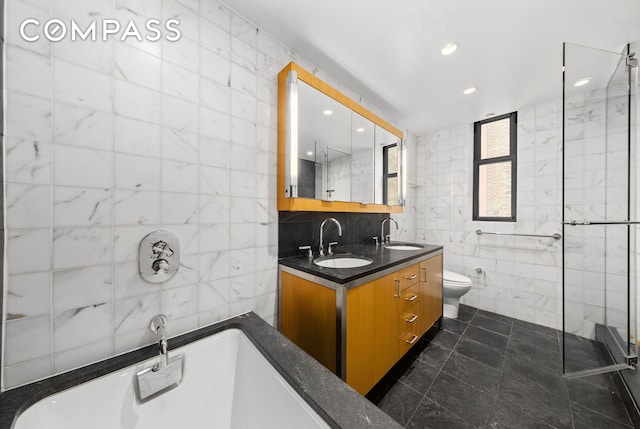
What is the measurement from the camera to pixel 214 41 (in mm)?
1174

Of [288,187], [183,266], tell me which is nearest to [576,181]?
[288,187]

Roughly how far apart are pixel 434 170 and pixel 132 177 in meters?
3.21

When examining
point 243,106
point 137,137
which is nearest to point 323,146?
point 243,106

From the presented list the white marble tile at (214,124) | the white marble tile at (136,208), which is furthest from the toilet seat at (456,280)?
the white marble tile at (136,208)

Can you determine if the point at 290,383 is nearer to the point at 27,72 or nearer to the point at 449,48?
the point at 27,72

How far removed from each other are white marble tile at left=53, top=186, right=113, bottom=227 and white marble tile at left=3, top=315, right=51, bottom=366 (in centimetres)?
34

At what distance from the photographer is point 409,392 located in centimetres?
138

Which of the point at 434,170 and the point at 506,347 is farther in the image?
the point at 434,170

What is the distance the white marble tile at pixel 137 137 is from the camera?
902 millimetres

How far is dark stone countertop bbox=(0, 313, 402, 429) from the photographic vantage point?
0.61 m

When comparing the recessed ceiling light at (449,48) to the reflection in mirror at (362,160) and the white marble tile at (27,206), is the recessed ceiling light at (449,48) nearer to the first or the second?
the reflection in mirror at (362,160)

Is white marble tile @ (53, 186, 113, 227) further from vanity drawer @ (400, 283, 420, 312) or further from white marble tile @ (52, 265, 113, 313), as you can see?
vanity drawer @ (400, 283, 420, 312)

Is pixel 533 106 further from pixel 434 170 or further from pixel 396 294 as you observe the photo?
pixel 396 294

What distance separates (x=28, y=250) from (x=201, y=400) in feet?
2.87
